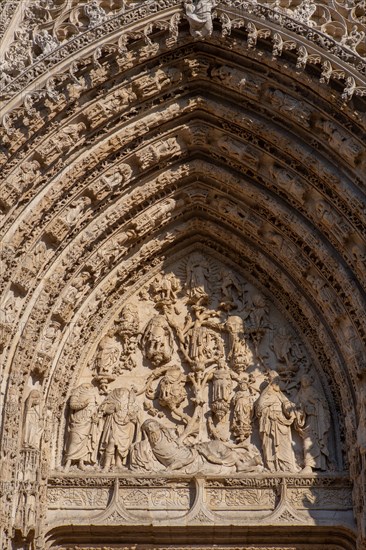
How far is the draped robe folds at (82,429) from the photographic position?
11828mm

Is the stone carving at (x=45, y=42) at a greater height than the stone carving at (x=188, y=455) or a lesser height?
greater

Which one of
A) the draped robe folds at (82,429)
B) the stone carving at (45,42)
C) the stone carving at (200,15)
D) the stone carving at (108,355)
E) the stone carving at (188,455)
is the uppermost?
the stone carving at (200,15)

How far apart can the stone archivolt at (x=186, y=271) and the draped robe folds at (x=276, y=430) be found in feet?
0.08

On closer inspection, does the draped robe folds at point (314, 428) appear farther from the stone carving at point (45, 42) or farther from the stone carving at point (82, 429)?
the stone carving at point (45, 42)

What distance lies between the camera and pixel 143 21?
1159cm

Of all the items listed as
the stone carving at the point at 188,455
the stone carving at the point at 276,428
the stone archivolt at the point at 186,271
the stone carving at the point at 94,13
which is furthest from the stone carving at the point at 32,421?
the stone carving at the point at 94,13

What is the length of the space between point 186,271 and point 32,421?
110 inches

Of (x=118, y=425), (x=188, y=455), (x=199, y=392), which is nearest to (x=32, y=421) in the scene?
(x=118, y=425)

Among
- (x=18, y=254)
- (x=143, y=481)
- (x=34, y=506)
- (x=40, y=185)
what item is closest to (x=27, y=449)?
(x=34, y=506)

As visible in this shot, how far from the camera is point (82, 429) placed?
11922 millimetres

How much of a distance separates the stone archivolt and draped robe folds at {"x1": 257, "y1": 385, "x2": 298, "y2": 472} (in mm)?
25

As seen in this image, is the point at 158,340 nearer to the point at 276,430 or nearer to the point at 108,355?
the point at 108,355

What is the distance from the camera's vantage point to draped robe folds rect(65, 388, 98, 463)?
466 inches

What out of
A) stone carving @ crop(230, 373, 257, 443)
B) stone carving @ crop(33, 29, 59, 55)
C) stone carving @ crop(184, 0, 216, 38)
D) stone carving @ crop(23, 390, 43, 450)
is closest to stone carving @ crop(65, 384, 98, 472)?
stone carving @ crop(23, 390, 43, 450)
